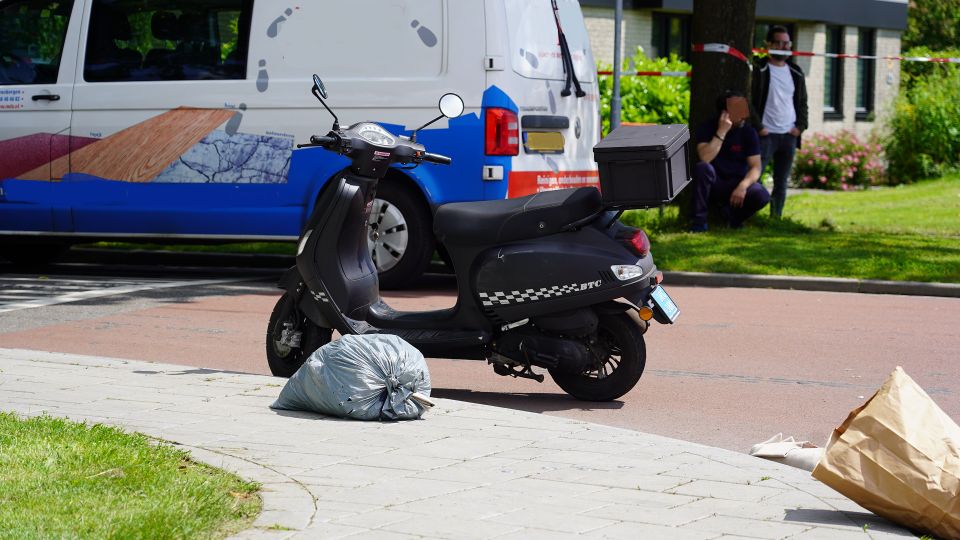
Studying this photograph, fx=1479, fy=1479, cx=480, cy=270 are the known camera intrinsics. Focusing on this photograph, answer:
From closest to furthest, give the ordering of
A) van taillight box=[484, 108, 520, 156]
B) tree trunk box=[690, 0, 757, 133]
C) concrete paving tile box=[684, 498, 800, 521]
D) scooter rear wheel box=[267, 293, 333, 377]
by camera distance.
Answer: concrete paving tile box=[684, 498, 800, 521] → scooter rear wheel box=[267, 293, 333, 377] → van taillight box=[484, 108, 520, 156] → tree trunk box=[690, 0, 757, 133]

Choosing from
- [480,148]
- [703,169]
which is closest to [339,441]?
[480,148]

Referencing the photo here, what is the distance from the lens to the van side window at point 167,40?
12188mm

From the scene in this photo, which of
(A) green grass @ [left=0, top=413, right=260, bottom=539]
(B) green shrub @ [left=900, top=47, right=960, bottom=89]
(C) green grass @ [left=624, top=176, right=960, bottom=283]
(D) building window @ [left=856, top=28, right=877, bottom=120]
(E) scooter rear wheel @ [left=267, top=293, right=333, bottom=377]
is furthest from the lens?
(D) building window @ [left=856, top=28, right=877, bottom=120]

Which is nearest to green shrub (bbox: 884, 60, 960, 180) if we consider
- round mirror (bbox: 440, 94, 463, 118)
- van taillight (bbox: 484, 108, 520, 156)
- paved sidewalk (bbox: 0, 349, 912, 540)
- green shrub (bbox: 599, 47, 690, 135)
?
green shrub (bbox: 599, 47, 690, 135)

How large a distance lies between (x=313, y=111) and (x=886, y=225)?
7929mm

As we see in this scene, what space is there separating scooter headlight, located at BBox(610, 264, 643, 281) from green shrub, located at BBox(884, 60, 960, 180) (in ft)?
61.9

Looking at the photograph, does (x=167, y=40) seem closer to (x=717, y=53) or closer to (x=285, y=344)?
(x=285, y=344)

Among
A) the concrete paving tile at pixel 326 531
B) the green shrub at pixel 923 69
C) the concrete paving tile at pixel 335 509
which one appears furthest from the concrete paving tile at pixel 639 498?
the green shrub at pixel 923 69

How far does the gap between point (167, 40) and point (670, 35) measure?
14628 millimetres

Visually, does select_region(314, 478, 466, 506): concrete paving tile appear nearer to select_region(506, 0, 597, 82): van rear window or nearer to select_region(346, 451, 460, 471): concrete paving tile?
select_region(346, 451, 460, 471): concrete paving tile

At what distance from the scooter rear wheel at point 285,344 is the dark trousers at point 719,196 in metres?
7.49

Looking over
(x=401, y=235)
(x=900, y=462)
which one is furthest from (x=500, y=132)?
(x=900, y=462)

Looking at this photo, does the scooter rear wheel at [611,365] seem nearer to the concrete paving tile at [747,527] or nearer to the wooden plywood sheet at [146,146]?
the concrete paving tile at [747,527]

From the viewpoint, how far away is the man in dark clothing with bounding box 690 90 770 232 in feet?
48.0
